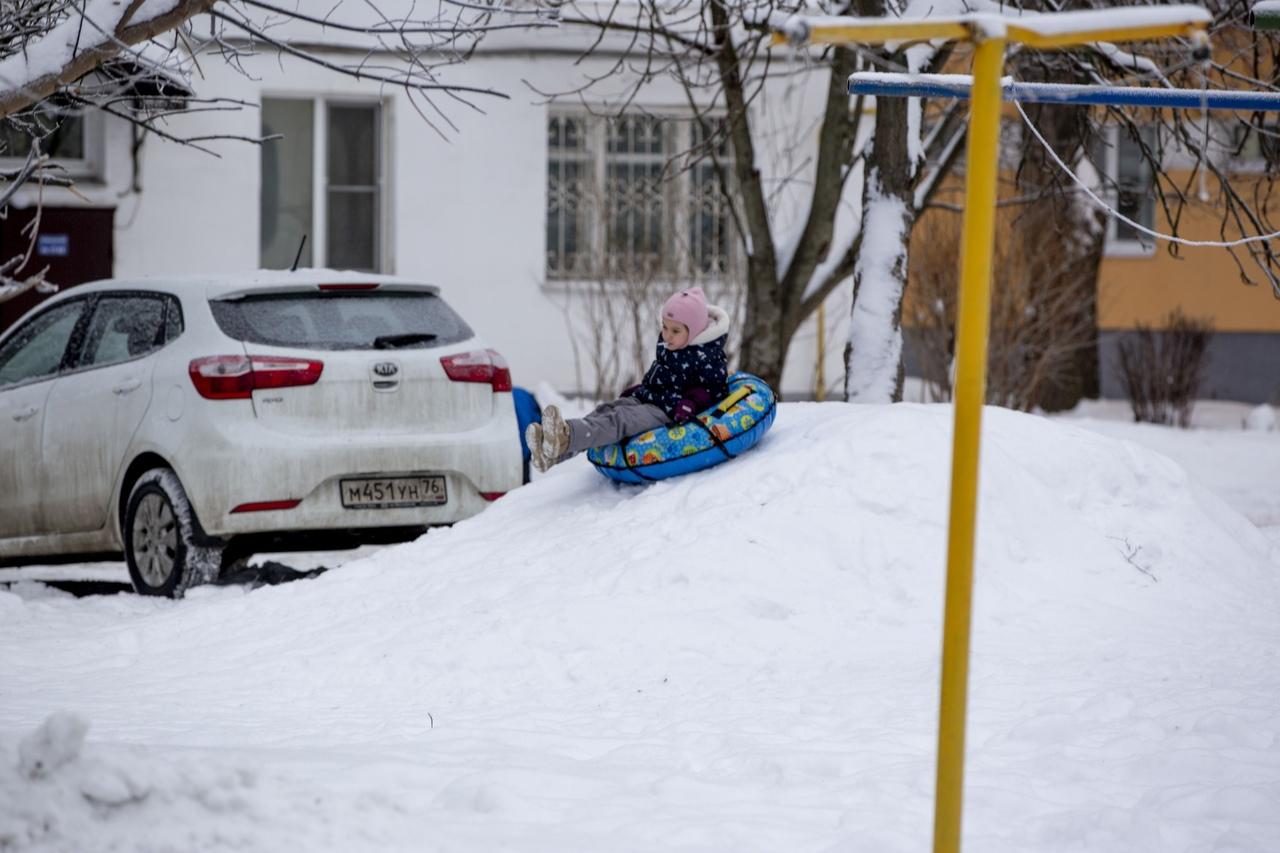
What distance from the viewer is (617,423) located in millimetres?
7582

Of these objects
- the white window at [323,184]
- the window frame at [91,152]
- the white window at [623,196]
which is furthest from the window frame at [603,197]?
the window frame at [91,152]

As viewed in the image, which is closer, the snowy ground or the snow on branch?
the snowy ground

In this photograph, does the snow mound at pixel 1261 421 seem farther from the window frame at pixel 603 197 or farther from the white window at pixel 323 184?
the white window at pixel 323 184

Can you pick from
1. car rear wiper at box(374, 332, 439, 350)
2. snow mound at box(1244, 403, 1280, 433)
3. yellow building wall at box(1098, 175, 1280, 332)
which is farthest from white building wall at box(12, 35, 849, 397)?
car rear wiper at box(374, 332, 439, 350)

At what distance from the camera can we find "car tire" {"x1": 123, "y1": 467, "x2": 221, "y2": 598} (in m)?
8.27

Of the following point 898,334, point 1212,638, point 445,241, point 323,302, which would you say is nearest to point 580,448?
point 323,302

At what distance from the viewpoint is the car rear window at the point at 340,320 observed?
8422 millimetres

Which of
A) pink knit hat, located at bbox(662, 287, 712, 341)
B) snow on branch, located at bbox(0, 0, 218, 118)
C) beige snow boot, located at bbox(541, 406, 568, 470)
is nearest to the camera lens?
snow on branch, located at bbox(0, 0, 218, 118)

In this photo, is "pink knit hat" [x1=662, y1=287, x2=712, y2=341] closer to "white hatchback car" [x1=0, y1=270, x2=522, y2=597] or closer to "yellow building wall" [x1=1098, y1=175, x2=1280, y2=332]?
"white hatchback car" [x1=0, y1=270, x2=522, y2=597]

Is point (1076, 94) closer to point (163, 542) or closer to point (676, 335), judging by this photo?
point (676, 335)

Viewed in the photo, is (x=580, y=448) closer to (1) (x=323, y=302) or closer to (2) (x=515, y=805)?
(1) (x=323, y=302)

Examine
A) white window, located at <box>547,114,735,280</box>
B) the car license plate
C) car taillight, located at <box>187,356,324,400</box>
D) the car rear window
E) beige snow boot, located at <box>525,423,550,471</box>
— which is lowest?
the car license plate

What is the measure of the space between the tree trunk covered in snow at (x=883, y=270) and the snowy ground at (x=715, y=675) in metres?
2.02

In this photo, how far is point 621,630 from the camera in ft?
20.9
